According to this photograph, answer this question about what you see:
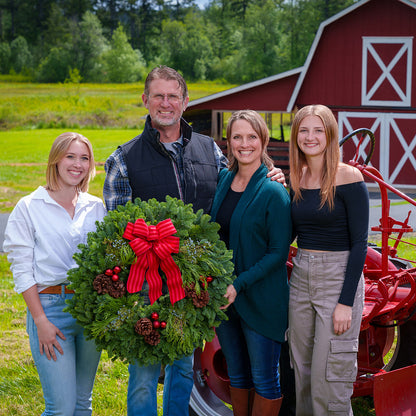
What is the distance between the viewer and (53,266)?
292 cm

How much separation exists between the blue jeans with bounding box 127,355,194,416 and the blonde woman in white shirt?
29 cm

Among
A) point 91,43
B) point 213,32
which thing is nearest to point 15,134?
point 91,43

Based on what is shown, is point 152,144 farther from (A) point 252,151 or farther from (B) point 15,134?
(B) point 15,134

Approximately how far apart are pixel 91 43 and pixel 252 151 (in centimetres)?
6302

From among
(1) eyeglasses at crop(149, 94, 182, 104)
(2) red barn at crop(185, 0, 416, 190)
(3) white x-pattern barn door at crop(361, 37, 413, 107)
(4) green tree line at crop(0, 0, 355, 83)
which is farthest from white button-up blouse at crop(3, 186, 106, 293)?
(4) green tree line at crop(0, 0, 355, 83)

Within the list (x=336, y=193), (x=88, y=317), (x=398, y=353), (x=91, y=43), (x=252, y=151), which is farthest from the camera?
(x=91, y=43)

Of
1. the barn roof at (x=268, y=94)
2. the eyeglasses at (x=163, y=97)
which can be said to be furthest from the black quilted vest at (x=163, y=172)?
the barn roof at (x=268, y=94)

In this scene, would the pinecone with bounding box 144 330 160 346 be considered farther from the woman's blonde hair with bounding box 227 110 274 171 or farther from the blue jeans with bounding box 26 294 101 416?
the woman's blonde hair with bounding box 227 110 274 171

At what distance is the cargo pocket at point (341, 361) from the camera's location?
2.94 m

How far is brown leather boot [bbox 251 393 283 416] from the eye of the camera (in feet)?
10.2

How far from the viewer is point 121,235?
277 centimetres

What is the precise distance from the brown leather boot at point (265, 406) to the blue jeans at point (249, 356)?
0.07ft

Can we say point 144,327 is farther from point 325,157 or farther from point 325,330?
point 325,157

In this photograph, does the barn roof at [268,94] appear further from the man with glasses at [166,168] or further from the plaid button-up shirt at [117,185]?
the plaid button-up shirt at [117,185]
